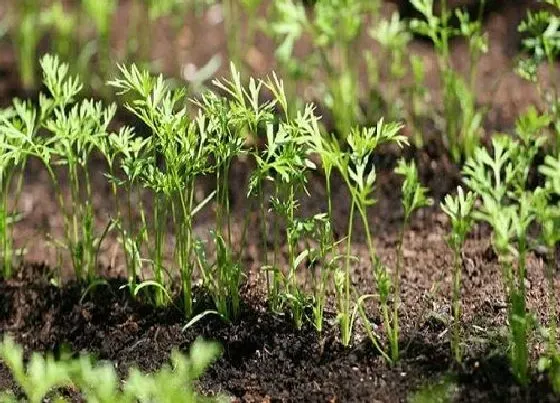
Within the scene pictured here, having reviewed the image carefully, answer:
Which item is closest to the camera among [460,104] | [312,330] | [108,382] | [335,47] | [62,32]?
[108,382]

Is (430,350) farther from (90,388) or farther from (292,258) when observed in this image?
(90,388)

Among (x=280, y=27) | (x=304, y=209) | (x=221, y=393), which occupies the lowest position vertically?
→ (x=221, y=393)

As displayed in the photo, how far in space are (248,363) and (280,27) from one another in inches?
44.8

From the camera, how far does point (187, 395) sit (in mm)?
1928

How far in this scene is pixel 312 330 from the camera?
2436 mm

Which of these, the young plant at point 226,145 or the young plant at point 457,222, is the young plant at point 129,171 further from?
the young plant at point 457,222

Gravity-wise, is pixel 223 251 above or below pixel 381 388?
above

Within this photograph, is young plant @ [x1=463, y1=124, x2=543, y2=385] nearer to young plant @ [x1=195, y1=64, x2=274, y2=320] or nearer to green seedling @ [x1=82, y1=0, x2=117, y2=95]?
young plant @ [x1=195, y1=64, x2=274, y2=320]

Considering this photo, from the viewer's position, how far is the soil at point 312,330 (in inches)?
88.4

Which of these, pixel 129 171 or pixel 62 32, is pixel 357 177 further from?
pixel 62 32

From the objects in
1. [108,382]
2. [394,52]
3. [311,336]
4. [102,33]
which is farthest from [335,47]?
[108,382]

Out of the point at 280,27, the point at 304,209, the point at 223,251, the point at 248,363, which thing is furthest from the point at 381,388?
the point at 280,27

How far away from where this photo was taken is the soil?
225cm

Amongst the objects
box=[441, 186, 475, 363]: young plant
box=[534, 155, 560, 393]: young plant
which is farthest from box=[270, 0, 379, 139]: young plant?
box=[534, 155, 560, 393]: young plant
